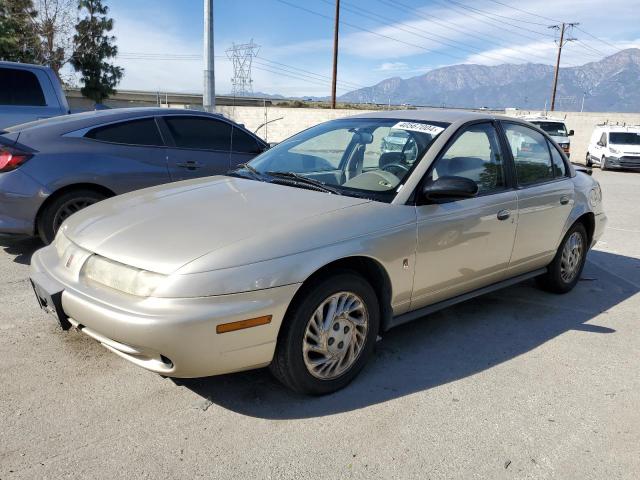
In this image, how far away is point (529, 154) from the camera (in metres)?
4.38

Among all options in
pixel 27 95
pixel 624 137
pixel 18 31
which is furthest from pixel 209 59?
pixel 18 31

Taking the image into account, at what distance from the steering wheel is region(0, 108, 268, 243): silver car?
2937 millimetres

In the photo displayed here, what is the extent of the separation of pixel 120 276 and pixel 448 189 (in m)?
1.95

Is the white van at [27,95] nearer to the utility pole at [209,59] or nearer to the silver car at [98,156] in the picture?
the silver car at [98,156]

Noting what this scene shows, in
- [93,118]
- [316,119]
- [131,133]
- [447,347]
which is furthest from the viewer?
[316,119]

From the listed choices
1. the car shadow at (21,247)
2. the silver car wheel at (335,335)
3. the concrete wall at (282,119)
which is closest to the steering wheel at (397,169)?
the silver car wheel at (335,335)

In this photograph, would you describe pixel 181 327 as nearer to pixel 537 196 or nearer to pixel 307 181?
pixel 307 181

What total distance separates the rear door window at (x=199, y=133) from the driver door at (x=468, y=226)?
3260 mm

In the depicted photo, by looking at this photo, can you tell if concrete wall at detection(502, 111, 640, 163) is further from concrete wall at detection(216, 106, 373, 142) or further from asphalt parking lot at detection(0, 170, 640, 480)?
asphalt parking lot at detection(0, 170, 640, 480)

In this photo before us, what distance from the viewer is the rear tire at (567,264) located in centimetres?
471

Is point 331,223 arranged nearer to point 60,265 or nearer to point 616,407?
point 60,265

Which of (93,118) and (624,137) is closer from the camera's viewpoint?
(93,118)

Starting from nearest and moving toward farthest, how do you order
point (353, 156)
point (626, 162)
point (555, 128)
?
1. point (353, 156)
2. point (626, 162)
3. point (555, 128)

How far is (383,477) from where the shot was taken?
91.7 inches
